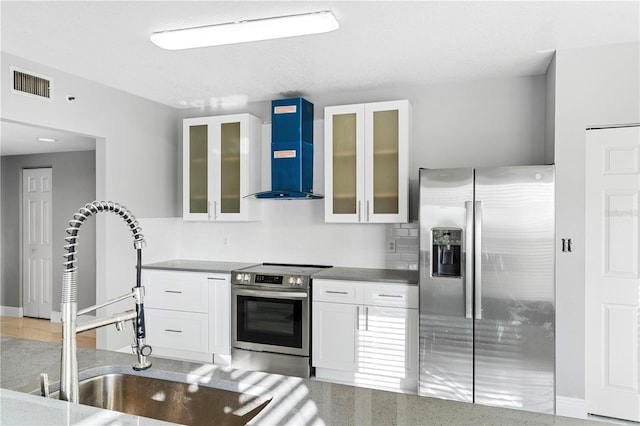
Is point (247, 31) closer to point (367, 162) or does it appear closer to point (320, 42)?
point (320, 42)

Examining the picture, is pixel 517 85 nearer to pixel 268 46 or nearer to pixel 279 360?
pixel 268 46

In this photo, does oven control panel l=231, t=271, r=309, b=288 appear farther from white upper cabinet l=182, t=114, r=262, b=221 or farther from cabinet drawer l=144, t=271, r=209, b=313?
white upper cabinet l=182, t=114, r=262, b=221

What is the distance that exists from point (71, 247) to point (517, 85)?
12.5 feet

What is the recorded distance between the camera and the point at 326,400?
127cm

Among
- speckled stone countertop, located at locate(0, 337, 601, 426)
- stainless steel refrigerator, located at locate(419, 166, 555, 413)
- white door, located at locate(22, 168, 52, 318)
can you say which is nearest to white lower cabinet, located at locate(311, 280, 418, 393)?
stainless steel refrigerator, located at locate(419, 166, 555, 413)

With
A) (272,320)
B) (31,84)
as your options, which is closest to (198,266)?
(272,320)

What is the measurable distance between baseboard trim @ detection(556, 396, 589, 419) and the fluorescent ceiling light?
3064 mm

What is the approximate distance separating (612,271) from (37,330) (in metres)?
6.39

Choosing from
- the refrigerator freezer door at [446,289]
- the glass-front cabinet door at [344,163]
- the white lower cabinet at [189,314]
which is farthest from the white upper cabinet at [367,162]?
the white lower cabinet at [189,314]

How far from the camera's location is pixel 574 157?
3.29 meters

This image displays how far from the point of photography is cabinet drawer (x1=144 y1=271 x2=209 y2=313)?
4.36 m

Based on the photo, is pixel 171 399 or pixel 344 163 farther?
pixel 344 163

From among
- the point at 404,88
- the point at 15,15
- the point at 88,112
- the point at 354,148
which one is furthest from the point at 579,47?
the point at 88,112

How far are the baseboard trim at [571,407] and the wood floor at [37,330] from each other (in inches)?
183
